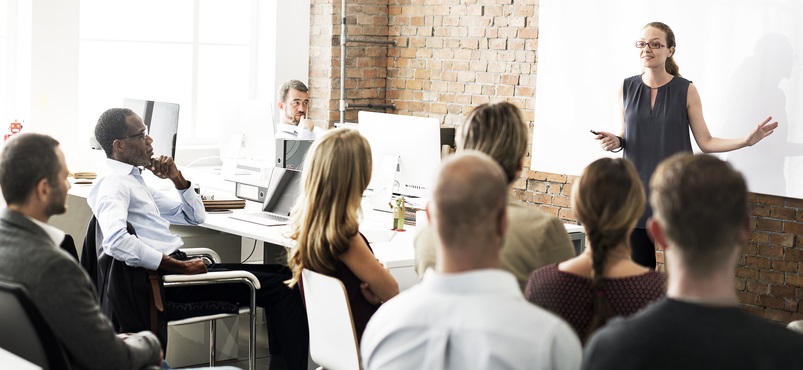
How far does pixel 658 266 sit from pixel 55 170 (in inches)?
171

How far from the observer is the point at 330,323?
3.02m

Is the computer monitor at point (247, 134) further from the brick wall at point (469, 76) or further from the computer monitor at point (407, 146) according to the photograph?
the brick wall at point (469, 76)

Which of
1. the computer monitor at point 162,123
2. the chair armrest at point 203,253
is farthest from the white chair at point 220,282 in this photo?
the computer monitor at point 162,123

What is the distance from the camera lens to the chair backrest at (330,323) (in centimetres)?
→ 293

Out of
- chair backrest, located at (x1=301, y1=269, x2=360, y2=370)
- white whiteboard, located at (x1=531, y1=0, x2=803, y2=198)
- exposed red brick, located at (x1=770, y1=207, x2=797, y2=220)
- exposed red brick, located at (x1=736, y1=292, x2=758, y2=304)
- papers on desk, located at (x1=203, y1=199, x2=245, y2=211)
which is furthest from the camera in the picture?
exposed red brick, located at (x1=736, y1=292, x2=758, y2=304)

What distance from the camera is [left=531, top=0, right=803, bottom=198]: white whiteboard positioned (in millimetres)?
5090

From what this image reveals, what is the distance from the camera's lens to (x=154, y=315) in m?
3.62

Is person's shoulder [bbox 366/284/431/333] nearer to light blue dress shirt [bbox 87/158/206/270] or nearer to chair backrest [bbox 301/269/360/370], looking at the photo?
chair backrest [bbox 301/269/360/370]

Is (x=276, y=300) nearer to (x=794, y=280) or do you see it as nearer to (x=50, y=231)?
(x=50, y=231)

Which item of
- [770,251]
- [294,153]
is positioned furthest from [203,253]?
[770,251]

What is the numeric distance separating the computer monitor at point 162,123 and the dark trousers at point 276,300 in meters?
1.36

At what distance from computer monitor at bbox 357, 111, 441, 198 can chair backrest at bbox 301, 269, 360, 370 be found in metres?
1.56

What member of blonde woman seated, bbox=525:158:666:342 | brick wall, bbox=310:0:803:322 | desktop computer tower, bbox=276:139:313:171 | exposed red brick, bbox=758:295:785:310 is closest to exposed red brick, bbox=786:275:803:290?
brick wall, bbox=310:0:803:322

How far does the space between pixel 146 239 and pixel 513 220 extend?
1894mm
